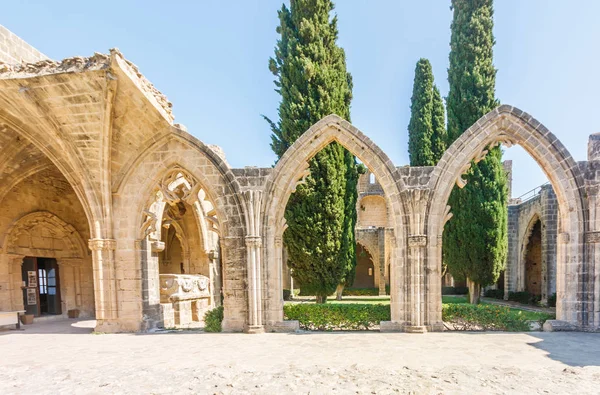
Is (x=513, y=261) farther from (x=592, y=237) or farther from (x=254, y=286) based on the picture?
(x=254, y=286)

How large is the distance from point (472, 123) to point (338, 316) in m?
8.72

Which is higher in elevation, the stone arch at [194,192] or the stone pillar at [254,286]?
the stone arch at [194,192]

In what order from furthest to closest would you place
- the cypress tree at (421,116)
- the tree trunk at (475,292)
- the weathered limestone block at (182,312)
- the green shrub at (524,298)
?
1. the cypress tree at (421,116)
2. the green shrub at (524,298)
3. the tree trunk at (475,292)
4. the weathered limestone block at (182,312)

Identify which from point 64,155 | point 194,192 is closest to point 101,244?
point 64,155

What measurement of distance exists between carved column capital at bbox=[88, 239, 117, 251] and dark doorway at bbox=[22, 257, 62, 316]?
5542mm

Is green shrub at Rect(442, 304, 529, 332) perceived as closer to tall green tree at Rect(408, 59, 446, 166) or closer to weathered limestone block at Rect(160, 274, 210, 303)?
weathered limestone block at Rect(160, 274, 210, 303)

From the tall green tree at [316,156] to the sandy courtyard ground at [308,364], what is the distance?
9.26 feet

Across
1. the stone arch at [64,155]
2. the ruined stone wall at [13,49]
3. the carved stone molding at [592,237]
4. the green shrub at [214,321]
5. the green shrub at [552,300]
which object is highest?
the ruined stone wall at [13,49]

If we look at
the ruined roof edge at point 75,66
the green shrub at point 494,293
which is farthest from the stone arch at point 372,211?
the ruined roof edge at point 75,66

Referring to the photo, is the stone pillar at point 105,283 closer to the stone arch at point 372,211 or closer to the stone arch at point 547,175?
the stone arch at point 547,175

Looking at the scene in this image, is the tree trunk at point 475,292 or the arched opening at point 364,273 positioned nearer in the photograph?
the tree trunk at point 475,292

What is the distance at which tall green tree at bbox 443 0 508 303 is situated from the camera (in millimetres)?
11180

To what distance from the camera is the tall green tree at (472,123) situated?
11.2m

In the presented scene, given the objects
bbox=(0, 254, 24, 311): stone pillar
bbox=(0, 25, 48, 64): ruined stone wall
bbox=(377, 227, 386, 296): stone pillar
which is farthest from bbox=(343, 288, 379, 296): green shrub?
bbox=(0, 25, 48, 64): ruined stone wall
